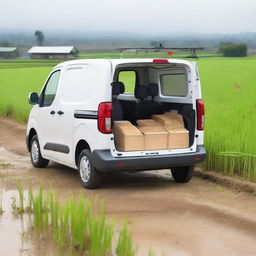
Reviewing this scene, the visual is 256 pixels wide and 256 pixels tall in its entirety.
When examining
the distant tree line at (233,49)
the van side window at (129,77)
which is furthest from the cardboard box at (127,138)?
the distant tree line at (233,49)

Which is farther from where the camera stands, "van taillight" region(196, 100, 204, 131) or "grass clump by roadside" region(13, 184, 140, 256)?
"van taillight" region(196, 100, 204, 131)

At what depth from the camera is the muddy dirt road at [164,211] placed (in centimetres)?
606

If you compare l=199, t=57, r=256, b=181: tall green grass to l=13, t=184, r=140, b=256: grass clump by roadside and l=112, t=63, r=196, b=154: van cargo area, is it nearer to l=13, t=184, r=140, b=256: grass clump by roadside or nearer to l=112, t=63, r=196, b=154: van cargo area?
l=112, t=63, r=196, b=154: van cargo area

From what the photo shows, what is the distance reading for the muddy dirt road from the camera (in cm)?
606

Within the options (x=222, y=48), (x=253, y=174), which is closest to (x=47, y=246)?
(x=253, y=174)

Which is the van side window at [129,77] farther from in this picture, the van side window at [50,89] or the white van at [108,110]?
the van side window at [50,89]

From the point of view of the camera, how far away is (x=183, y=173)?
30.2 ft

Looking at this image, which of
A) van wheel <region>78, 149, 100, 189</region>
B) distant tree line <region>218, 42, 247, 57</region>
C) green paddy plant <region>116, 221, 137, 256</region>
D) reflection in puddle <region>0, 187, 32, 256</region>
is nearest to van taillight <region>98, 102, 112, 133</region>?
van wheel <region>78, 149, 100, 189</region>

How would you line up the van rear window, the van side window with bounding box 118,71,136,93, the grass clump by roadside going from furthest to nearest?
the van side window with bounding box 118,71,136,93 < the van rear window < the grass clump by roadside

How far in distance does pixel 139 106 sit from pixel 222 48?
33257 millimetres

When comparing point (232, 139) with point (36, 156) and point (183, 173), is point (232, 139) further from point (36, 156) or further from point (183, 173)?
point (36, 156)

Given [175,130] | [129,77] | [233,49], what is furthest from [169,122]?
[233,49]

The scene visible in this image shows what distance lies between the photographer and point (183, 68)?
9203 millimetres

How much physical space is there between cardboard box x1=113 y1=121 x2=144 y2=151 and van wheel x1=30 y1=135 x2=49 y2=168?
96.9 inches
